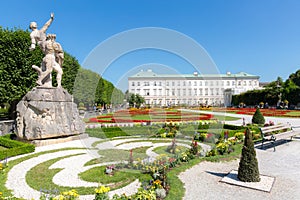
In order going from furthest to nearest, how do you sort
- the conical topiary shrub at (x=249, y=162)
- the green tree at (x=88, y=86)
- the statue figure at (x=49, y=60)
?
the green tree at (x=88, y=86) < the statue figure at (x=49, y=60) < the conical topiary shrub at (x=249, y=162)

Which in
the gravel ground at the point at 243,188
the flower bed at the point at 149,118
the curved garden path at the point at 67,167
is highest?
the flower bed at the point at 149,118

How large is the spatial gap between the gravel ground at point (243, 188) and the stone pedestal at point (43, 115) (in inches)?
327

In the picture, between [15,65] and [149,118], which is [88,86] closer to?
[149,118]

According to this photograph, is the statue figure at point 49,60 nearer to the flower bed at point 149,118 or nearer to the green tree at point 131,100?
the flower bed at point 149,118

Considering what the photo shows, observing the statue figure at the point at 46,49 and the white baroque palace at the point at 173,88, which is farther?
the white baroque palace at the point at 173,88

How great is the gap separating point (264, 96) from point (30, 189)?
59.6 metres

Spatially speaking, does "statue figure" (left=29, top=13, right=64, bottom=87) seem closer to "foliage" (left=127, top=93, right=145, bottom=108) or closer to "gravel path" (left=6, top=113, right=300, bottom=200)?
"gravel path" (left=6, top=113, right=300, bottom=200)

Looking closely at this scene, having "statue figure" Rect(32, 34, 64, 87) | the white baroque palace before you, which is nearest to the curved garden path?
"statue figure" Rect(32, 34, 64, 87)

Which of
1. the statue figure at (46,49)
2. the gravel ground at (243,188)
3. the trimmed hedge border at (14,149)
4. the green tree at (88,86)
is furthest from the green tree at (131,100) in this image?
the gravel ground at (243,188)

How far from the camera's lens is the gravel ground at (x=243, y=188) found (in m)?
4.66

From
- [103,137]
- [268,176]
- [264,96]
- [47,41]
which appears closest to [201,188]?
[268,176]

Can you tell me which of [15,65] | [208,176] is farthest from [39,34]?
[208,176]

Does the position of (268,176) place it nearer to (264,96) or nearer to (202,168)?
(202,168)

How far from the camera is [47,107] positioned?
1081cm
